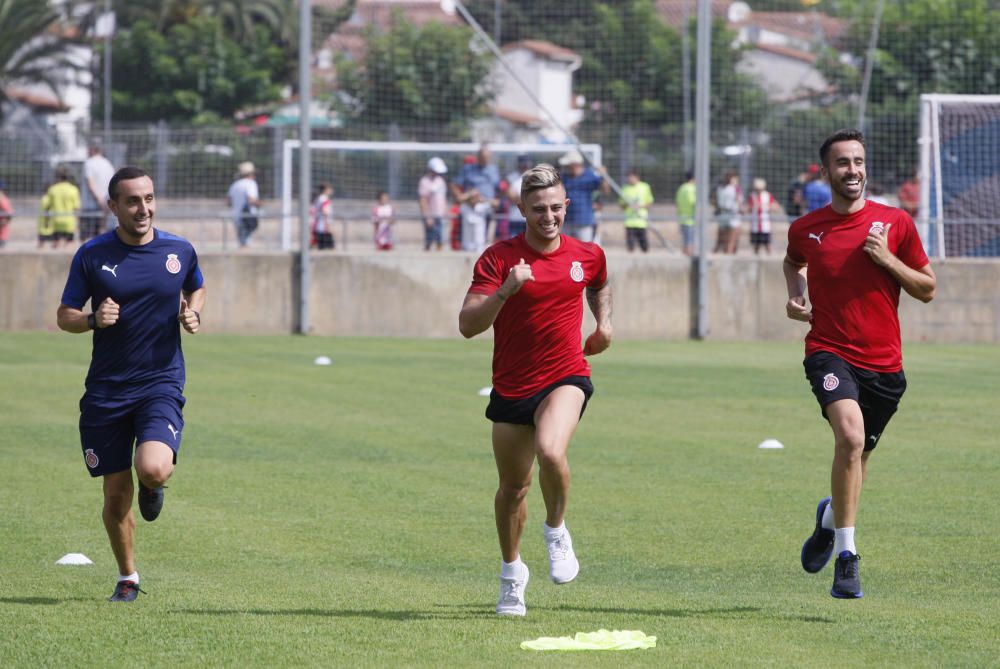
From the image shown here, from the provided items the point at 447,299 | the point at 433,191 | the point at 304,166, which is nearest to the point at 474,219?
the point at 447,299

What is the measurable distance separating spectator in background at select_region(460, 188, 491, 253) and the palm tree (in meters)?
29.4

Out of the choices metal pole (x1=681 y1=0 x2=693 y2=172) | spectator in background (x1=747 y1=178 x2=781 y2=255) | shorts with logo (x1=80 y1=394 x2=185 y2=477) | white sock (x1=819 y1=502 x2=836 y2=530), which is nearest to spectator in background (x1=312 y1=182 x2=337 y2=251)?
metal pole (x1=681 y1=0 x2=693 y2=172)

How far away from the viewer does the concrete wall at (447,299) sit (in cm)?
2300

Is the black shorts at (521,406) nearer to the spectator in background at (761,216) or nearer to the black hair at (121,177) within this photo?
the black hair at (121,177)

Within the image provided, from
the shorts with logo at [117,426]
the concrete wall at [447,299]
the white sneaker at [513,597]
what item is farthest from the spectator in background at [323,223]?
the white sneaker at [513,597]

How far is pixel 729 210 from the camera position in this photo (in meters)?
27.4

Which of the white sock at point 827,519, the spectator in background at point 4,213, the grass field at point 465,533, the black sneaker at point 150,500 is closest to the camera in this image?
the grass field at point 465,533

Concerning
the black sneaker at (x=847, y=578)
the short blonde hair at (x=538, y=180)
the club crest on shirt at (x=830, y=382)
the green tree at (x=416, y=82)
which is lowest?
the black sneaker at (x=847, y=578)

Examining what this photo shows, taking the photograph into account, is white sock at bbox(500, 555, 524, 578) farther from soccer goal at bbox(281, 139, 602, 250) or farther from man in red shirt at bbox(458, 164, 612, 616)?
soccer goal at bbox(281, 139, 602, 250)

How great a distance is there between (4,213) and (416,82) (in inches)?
347

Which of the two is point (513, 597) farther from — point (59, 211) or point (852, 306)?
point (59, 211)

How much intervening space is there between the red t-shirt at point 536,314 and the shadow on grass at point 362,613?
965mm

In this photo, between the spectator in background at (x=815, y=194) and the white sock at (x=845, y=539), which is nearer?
the white sock at (x=845, y=539)

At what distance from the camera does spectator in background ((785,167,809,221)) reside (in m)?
26.2
